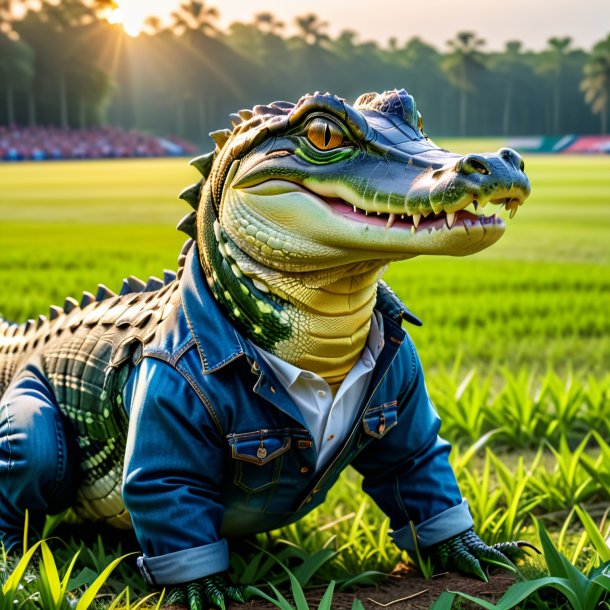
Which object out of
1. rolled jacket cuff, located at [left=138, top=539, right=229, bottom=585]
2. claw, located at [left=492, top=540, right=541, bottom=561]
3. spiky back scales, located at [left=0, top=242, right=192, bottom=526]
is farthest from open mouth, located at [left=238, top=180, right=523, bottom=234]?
claw, located at [left=492, top=540, right=541, bottom=561]

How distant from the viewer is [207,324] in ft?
6.97

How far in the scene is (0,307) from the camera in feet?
19.4

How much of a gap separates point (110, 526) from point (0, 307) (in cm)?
358

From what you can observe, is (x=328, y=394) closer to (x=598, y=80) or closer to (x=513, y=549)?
(x=513, y=549)

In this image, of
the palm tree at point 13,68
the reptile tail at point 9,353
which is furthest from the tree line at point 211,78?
the reptile tail at point 9,353

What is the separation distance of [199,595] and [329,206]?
92cm

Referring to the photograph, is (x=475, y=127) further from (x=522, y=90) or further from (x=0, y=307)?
(x=0, y=307)

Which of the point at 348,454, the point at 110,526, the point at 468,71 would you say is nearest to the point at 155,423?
the point at 348,454

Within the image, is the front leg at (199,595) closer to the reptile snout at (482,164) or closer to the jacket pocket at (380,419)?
the jacket pocket at (380,419)

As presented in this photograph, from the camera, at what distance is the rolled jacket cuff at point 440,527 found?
245cm

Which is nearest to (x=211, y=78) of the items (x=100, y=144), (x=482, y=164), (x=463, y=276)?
(x=100, y=144)

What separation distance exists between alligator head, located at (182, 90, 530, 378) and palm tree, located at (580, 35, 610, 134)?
1786cm

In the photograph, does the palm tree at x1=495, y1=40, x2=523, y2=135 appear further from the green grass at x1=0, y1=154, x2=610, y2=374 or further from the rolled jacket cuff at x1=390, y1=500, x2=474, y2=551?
the rolled jacket cuff at x1=390, y1=500, x2=474, y2=551

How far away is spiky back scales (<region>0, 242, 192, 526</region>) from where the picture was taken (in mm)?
2314
